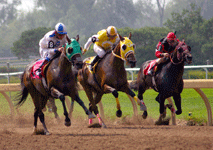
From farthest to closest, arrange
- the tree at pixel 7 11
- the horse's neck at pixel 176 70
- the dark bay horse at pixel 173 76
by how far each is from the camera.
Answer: the tree at pixel 7 11 → the horse's neck at pixel 176 70 → the dark bay horse at pixel 173 76

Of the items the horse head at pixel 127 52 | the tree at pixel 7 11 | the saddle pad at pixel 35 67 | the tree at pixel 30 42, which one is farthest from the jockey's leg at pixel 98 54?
the tree at pixel 7 11

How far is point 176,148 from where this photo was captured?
4.18m

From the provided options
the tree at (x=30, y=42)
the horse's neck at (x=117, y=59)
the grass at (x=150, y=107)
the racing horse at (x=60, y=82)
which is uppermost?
the tree at (x=30, y=42)

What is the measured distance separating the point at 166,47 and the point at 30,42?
29.5m

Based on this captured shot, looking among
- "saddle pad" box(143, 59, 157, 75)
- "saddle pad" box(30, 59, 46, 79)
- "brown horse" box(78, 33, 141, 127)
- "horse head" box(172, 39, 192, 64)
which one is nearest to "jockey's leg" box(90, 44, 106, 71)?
"brown horse" box(78, 33, 141, 127)

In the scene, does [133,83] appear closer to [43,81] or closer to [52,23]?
[43,81]

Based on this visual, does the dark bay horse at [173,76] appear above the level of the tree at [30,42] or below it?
below

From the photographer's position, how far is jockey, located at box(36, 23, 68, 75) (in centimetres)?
639

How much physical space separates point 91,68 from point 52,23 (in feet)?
191

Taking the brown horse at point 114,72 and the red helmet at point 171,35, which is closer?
the brown horse at point 114,72

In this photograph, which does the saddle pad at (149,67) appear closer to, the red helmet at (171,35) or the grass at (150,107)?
the red helmet at (171,35)

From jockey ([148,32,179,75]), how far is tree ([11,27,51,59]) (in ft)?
91.8

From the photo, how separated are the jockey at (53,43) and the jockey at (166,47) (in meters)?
1.79

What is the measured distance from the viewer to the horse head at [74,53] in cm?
563
